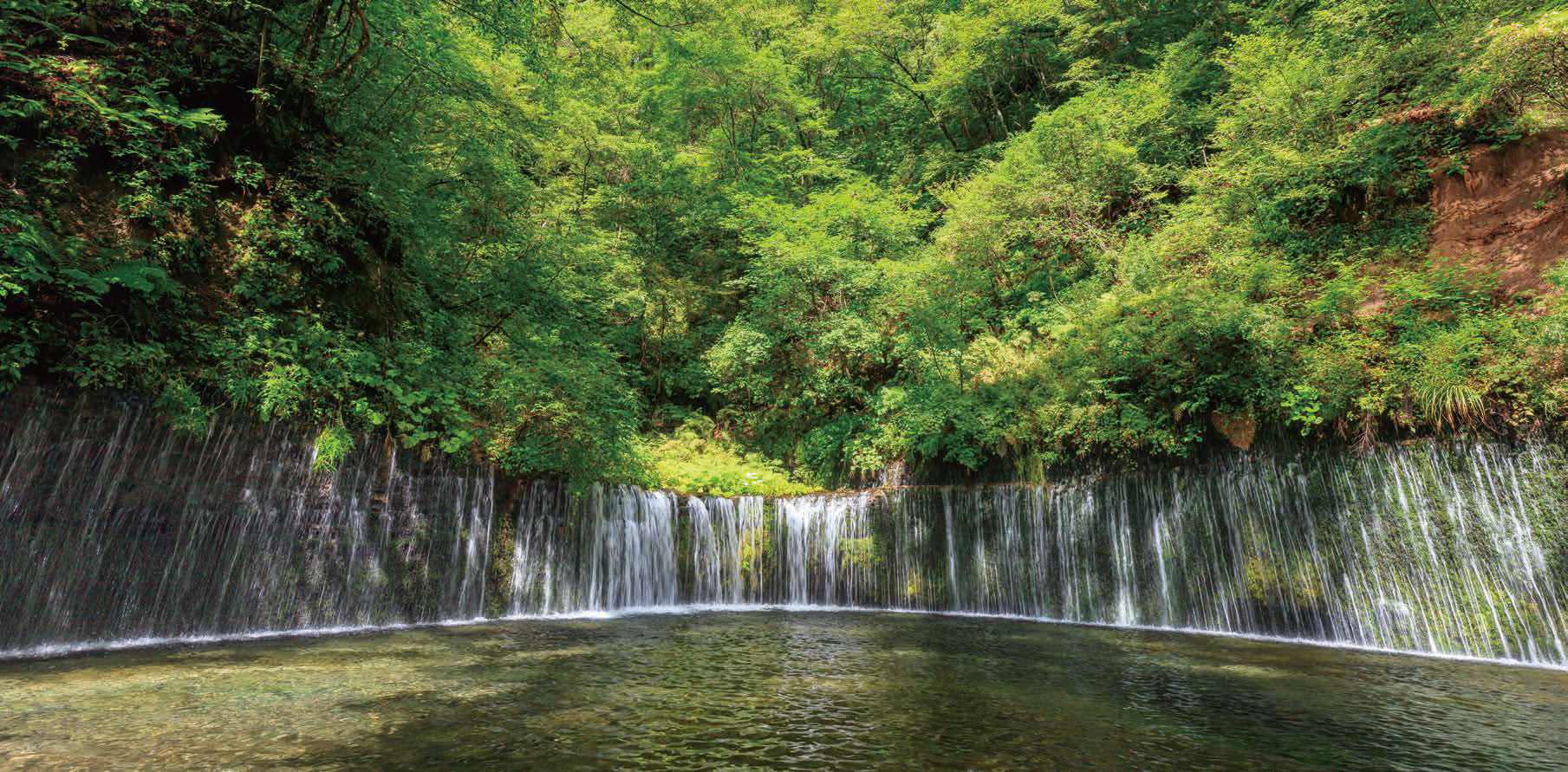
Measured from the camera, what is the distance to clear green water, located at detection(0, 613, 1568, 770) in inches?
135

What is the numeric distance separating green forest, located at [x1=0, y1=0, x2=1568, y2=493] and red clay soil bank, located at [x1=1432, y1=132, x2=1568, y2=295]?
0.07 metres

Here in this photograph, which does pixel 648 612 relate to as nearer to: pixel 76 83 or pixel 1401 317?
pixel 76 83

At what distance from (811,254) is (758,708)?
13.0m

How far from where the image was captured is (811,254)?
52.9ft

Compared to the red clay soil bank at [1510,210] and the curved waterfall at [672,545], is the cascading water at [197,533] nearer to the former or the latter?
the curved waterfall at [672,545]

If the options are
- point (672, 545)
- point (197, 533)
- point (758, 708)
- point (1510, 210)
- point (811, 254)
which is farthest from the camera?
point (811, 254)

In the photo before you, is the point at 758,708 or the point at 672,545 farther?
the point at 672,545

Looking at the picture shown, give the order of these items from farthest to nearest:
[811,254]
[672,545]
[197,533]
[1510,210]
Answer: [811,254] < [672,545] < [1510,210] < [197,533]

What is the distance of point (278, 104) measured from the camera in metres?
8.48

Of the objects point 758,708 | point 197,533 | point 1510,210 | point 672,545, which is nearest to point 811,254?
point 672,545

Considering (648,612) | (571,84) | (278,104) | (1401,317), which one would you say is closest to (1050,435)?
(1401,317)

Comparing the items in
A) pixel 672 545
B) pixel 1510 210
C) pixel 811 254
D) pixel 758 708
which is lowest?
pixel 758 708

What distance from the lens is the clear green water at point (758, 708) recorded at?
11.3 feet

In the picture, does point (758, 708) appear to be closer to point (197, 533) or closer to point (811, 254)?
point (197, 533)
